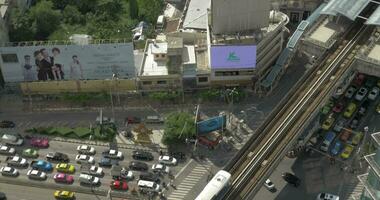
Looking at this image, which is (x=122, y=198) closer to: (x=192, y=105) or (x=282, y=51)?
(x=192, y=105)

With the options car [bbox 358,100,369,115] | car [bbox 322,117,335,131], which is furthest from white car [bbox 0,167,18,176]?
car [bbox 358,100,369,115]

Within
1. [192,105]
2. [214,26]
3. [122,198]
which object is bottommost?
[122,198]

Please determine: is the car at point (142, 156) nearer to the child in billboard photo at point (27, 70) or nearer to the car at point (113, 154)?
the car at point (113, 154)

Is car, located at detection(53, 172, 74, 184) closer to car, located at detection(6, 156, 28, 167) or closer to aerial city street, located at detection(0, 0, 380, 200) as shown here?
aerial city street, located at detection(0, 0, 380, 200)

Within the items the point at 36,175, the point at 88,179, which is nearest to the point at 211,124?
the point at 88,179

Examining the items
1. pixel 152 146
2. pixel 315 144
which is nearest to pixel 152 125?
pixel 152 146

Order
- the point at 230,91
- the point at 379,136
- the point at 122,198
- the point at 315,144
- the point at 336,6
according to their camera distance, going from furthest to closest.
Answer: the point at 336,6 < the point at 230,91 < the point at 315,144 < the point at 122,198 < the point at 379,136
